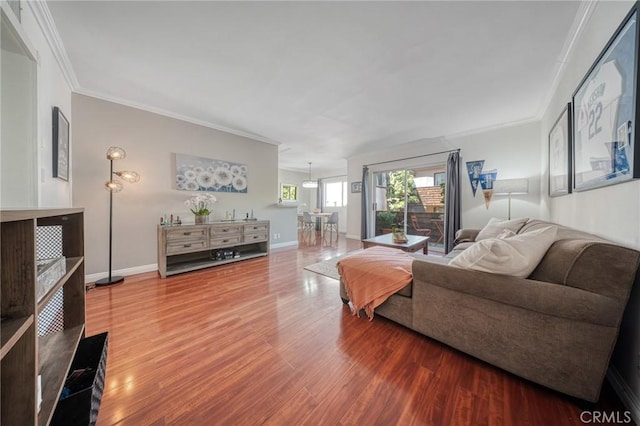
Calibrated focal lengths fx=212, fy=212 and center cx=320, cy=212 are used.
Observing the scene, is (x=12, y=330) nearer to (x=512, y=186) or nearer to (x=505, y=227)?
(x=505, y=227)

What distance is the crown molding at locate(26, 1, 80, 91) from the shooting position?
162 cm

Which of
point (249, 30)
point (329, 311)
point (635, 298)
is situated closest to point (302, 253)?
point (329, 311)

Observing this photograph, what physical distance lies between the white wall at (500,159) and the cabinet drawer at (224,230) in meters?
4.25

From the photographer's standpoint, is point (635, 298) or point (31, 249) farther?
point (635, 298)

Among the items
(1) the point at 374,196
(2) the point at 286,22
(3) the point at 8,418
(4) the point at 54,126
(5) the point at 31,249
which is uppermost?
(2) the point at 286,22

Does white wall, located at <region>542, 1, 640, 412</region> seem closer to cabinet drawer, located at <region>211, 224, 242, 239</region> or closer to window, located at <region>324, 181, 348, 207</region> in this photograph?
cabinet drawer, located at <region>211, 224, 242, 239</region>

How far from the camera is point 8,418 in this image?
56 centimetres

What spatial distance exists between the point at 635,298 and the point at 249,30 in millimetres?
3111

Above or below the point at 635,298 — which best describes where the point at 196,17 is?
above

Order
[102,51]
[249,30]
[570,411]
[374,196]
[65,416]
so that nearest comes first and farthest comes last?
[65,416] < [570,411] < [249,30] < [102,51] < [374,196]

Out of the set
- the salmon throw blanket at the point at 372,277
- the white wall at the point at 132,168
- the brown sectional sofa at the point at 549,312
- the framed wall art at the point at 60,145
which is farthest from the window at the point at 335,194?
the framed wall art at the point at 60,145

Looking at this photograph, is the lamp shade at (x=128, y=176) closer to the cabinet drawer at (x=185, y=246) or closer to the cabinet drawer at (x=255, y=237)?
the cabinet drawer at (x=185, y=246)

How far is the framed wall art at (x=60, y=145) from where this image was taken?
2.09m

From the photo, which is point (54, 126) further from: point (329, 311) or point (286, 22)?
point (329, 311)
